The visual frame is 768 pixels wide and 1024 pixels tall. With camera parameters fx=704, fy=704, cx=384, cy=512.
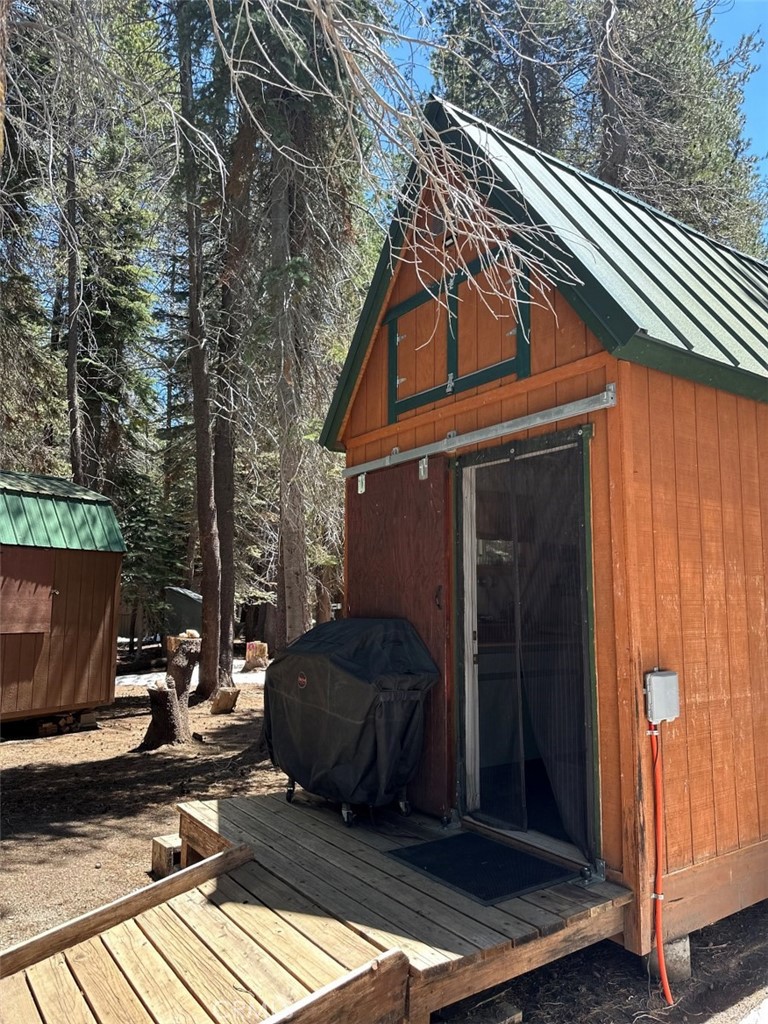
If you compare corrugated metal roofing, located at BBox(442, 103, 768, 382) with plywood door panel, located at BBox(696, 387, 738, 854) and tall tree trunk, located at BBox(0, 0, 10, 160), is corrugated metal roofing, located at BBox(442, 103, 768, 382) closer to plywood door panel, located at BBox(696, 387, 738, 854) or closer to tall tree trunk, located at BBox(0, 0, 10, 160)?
plywood door panel, located at BBox(696, 387, 738, 854)

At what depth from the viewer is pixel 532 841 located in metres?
3.72

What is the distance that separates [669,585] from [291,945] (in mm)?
2290

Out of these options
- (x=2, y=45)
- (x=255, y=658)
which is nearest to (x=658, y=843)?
(x=2, y=45)

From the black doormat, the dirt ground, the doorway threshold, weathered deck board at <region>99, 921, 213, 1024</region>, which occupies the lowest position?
the dirt ground

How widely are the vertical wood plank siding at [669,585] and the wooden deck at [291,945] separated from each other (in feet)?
1.62

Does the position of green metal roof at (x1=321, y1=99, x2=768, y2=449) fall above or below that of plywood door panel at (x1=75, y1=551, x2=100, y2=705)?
above

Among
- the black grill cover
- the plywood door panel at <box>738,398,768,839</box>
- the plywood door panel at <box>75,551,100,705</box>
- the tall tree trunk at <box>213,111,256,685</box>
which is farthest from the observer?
the plywood door panel at <box>75,551,100,705</box>

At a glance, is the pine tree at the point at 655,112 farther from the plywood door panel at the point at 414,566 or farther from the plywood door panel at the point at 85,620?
the plywood door panel at the point at 85,620

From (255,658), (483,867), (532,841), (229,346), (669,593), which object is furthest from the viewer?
(255,658)

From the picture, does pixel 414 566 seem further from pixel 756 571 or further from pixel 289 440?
pixel 289 440

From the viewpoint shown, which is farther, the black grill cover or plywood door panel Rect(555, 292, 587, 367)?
the black grill cover

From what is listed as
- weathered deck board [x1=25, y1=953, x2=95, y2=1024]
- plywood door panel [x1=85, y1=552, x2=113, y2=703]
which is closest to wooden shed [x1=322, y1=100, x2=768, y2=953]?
weathered deck board [x1=25, y1=953, x2=95, y2=1024]

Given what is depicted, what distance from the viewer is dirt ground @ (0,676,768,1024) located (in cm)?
301

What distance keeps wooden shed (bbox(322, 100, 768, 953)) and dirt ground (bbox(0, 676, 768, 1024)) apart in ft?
0.83
